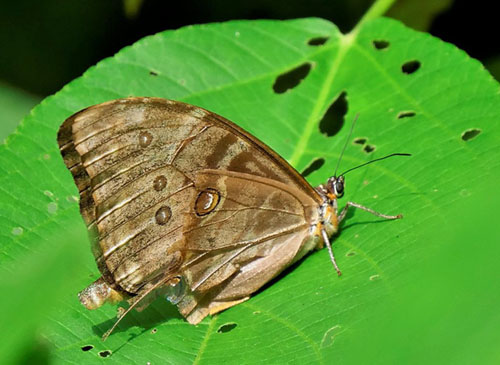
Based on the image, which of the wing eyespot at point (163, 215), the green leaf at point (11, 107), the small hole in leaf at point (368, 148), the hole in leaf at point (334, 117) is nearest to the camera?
the wing eyespot at point (163, 215)

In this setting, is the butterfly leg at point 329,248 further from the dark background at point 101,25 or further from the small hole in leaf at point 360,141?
the dark background at point 101,25

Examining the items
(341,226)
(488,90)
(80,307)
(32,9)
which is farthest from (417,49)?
(32,9)

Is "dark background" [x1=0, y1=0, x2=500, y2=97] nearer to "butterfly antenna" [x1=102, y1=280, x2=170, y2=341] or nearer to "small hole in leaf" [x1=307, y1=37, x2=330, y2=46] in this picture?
"small hole in leaf" [x1=307, y1=37, x2=330, y2=46]

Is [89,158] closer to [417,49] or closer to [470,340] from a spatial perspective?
[417,49]

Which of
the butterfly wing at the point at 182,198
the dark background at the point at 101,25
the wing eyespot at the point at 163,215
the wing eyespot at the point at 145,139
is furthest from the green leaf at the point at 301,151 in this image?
the dark background at the point at 101,25

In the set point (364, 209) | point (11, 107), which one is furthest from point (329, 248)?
point (11, 107)

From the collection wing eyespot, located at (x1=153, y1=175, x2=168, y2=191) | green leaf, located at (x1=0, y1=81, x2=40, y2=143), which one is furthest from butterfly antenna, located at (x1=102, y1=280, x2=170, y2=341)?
green leaf, located at (x1=0, y1=81, x2=40, y2=143)
